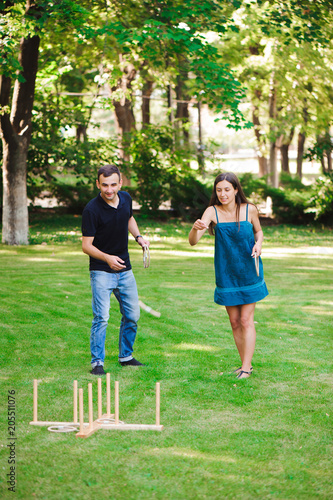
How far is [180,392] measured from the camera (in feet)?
19.3

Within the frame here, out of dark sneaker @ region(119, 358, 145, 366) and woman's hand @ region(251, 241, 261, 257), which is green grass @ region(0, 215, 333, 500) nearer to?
dark sneaker @ region(119, 358, 145, 366)

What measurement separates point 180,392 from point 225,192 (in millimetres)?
1944

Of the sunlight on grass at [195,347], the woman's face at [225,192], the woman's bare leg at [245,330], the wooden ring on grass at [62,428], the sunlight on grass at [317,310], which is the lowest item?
the wooden ring on grass at [62,428]

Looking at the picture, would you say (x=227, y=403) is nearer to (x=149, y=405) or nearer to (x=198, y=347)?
(x=149, y=405)

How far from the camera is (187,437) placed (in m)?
4.73

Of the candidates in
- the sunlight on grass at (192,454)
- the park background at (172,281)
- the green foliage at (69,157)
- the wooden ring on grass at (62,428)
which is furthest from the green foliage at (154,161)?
the sunlight on grass at (192,454)

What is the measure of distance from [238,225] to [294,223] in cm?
1602

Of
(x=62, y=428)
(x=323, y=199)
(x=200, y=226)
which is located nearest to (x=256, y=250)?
(x=200, y=226)

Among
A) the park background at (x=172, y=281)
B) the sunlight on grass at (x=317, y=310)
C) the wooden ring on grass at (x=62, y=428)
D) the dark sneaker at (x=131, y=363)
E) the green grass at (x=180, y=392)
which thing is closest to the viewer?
the green grass at (x=180, y=392)

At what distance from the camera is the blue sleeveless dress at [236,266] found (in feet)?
20.0

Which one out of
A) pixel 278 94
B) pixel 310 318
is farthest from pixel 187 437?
pixel 278 94

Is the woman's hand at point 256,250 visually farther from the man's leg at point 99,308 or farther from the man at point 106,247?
the man's leg at point 99,308

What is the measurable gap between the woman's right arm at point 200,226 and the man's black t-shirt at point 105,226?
773mm

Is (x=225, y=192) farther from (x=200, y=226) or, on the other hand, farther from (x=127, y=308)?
(x=127, y=308)
